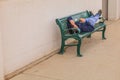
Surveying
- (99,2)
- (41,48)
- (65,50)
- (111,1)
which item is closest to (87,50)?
(65,50)

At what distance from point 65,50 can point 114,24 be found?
11.0ft

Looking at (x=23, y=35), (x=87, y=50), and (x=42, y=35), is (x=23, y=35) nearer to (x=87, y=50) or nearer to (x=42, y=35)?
(x=42, y=35)

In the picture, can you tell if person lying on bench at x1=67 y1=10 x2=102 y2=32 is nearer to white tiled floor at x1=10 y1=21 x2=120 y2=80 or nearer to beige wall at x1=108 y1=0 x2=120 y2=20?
white tiled floor at x1=10 y1=21 x2=120 y2=80

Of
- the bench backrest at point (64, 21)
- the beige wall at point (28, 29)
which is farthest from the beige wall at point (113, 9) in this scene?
the beige wall at point (28, 29)

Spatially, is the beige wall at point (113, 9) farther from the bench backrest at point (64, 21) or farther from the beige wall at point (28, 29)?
the beige wall at point (28, 29)

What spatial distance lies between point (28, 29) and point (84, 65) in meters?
1.13

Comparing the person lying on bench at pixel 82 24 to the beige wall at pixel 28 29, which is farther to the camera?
the person lying on bench at pixel 82 24

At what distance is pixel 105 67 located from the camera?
4242mm

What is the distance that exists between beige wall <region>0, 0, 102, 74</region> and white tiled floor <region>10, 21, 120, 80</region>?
0.24 m

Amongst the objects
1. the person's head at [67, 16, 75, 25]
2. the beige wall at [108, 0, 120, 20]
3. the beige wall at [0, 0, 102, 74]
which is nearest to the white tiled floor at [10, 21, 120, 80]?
the beige wall at [0, 0, 102, 74]

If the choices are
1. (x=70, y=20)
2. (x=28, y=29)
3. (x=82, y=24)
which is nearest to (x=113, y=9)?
(x=82, y=24)

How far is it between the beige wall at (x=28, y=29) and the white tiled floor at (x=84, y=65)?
24 cm

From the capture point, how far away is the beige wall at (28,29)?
3904 mm

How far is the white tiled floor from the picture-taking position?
388 centimetres
